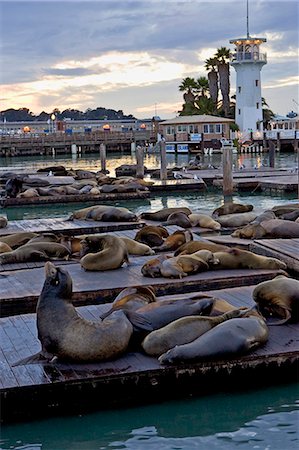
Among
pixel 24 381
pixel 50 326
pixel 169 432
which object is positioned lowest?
pixel 169 432

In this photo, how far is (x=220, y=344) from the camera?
5.03 meters

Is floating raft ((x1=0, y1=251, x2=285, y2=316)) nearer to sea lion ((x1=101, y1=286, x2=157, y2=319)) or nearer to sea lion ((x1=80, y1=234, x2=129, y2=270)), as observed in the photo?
sea lion ((x1=80, y1=234, x2=129, y2=270))

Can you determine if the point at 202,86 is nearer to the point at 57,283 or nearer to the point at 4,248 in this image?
the point at 4,248

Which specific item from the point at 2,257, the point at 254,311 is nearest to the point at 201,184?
the point at 2,257

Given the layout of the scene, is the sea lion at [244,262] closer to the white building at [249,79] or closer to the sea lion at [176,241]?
the sea lion at [176,241]

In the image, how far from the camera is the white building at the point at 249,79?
175ft

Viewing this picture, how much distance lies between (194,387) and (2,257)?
13.8 ft

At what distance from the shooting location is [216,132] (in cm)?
5128

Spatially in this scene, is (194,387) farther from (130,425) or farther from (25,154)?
(25,154)

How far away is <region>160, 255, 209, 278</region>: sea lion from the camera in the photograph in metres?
7.41

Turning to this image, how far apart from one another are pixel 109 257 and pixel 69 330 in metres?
2.97

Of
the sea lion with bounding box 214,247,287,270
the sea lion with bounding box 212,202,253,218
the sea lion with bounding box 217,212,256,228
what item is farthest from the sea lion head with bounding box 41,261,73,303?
the sea lion with bounding box 212,202,253,218

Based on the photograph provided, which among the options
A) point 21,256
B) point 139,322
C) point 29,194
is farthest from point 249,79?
point 139,322

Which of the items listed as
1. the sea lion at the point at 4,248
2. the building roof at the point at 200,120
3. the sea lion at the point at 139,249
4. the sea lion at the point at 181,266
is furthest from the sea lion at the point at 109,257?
the building roof at the point at 200,120
